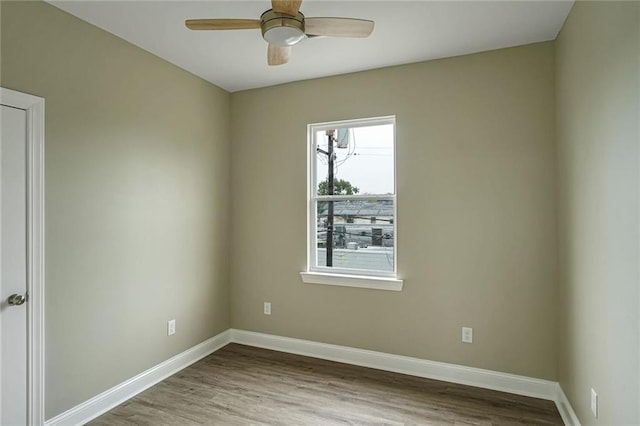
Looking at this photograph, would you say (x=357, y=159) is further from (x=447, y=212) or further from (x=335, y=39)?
(x=335, y=39)

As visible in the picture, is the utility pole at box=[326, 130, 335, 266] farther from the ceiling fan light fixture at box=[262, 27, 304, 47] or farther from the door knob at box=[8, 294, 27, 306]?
the door knob at box=[8, 294, 27, 306]

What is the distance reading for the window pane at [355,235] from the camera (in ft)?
11.0

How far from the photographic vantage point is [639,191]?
56.2 inches

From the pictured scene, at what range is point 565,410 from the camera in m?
2.47

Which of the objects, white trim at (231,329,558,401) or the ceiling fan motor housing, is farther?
white trim at (231,329,558,401)

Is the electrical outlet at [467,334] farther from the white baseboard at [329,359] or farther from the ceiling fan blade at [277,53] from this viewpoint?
the ceiling fan blade at [277,53]

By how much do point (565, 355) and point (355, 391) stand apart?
1.55 metres

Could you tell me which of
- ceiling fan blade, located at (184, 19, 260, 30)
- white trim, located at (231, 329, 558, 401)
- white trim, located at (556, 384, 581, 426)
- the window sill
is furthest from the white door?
white trim, located at (556, 384, 581, 426)

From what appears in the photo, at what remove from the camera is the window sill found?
3.22 m

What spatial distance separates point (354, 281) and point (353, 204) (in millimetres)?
745

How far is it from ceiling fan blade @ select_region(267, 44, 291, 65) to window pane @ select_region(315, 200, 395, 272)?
155 centimetres

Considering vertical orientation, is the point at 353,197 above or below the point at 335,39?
below

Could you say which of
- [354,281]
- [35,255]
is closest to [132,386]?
[35,255]

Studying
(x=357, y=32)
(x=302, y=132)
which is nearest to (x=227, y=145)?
(x=302, y=132)
